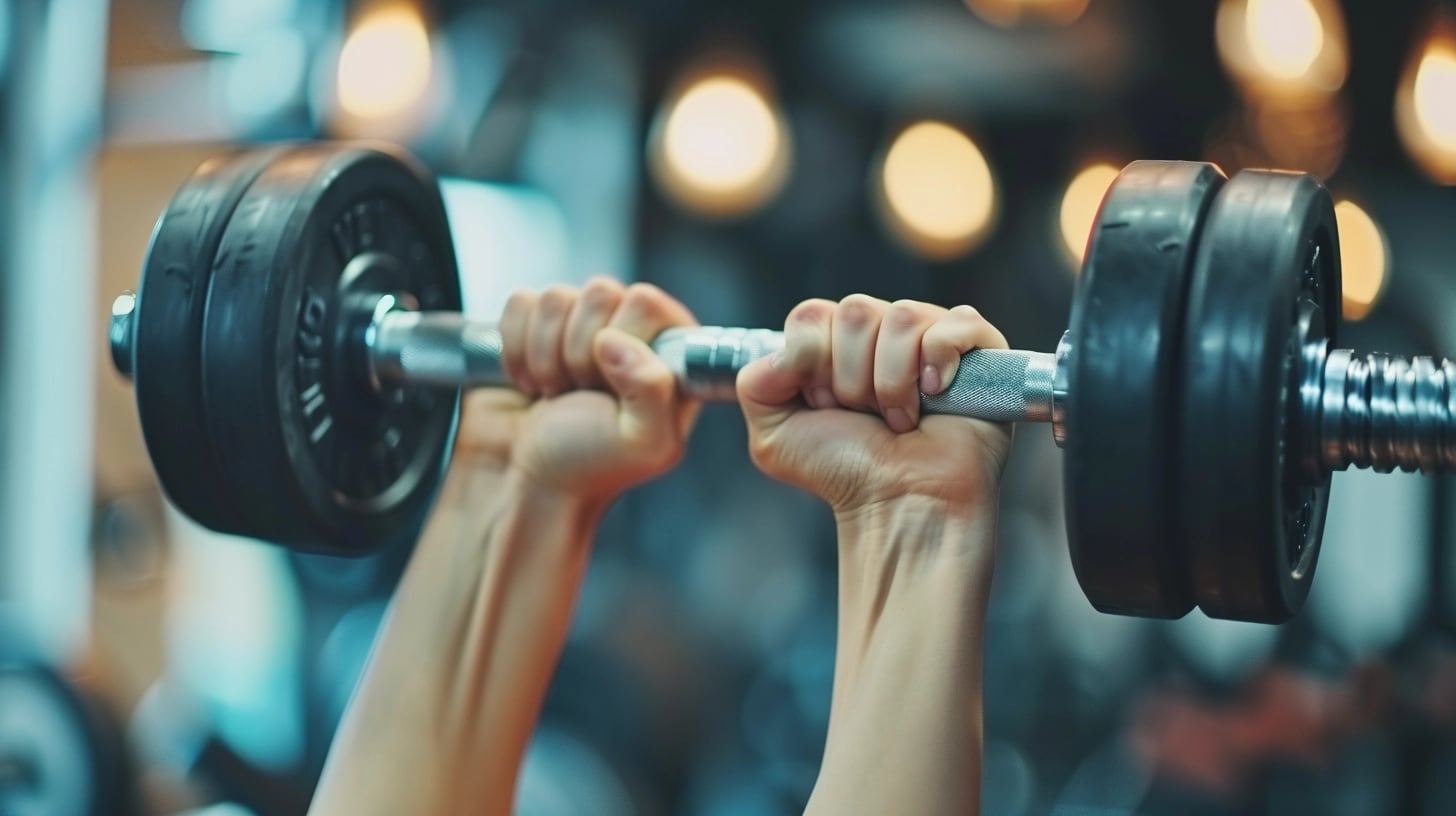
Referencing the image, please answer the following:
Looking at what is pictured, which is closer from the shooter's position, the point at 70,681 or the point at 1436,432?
the point at 1436,432

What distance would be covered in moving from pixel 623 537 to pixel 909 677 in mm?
3082

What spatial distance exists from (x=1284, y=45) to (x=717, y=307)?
1.77m

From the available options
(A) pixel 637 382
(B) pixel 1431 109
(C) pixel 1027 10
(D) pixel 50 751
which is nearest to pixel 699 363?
(A) pixel 637 382

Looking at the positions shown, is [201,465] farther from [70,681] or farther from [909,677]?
[70,681]

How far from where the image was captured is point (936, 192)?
4.01 metres

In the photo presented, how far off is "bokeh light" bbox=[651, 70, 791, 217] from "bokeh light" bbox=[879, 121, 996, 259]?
1.12 ft

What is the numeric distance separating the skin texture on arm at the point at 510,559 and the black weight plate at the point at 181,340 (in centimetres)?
19

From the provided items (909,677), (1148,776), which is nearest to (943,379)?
(909,677)

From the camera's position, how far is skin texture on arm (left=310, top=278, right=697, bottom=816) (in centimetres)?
107

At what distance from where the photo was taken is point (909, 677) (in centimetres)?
90

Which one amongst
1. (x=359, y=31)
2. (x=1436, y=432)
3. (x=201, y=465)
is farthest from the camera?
(x=359, y=31)

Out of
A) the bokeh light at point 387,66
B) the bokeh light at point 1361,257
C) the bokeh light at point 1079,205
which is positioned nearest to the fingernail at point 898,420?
the bokeh light at point 1361,257

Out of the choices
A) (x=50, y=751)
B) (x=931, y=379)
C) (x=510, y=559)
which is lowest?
(x=50, y=751)

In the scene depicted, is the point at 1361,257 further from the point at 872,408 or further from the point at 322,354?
the point at 322,354
